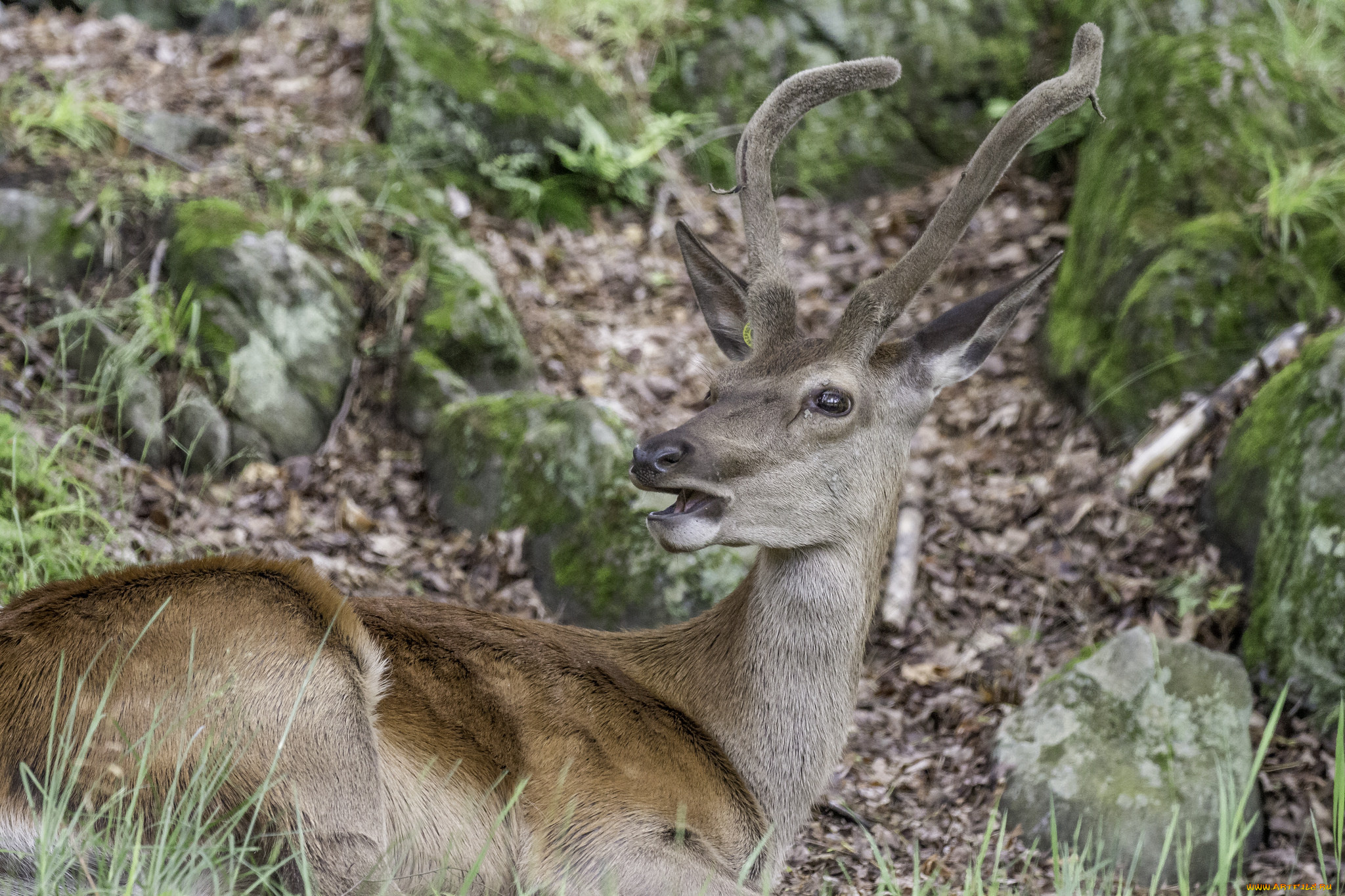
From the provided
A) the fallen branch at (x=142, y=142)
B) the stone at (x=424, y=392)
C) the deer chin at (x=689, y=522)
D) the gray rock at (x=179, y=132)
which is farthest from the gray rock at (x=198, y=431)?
the deer chin at (x=689, y=522)

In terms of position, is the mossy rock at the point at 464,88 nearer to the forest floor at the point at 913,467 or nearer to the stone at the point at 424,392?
the forest floor at the point at 913,467

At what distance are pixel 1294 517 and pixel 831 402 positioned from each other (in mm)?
2701

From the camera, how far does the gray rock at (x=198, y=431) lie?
20.3 ft

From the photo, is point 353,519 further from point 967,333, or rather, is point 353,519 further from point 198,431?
point 967,333

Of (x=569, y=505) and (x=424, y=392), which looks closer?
(x=569, y=505)

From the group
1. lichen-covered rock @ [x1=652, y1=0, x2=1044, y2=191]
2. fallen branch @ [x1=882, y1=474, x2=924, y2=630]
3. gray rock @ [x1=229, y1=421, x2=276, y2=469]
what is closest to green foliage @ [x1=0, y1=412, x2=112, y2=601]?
gray rock @ [x1=229, y1=421, x2=276, y2=469]

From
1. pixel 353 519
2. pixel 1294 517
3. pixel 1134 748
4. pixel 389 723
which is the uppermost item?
pixel 1294 517

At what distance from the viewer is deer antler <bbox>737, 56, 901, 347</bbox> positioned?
4.24 m

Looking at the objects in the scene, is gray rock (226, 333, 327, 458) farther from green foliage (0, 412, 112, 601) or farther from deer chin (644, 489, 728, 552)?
deer chin (644, 489, 728, 552)

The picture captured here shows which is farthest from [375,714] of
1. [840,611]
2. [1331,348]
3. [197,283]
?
[1331,348]

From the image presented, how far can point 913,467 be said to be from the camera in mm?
7137

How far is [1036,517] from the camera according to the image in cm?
645

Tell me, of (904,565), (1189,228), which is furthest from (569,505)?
(1189,228)

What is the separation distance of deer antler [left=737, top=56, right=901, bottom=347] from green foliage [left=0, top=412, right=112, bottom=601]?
2.91 metres
